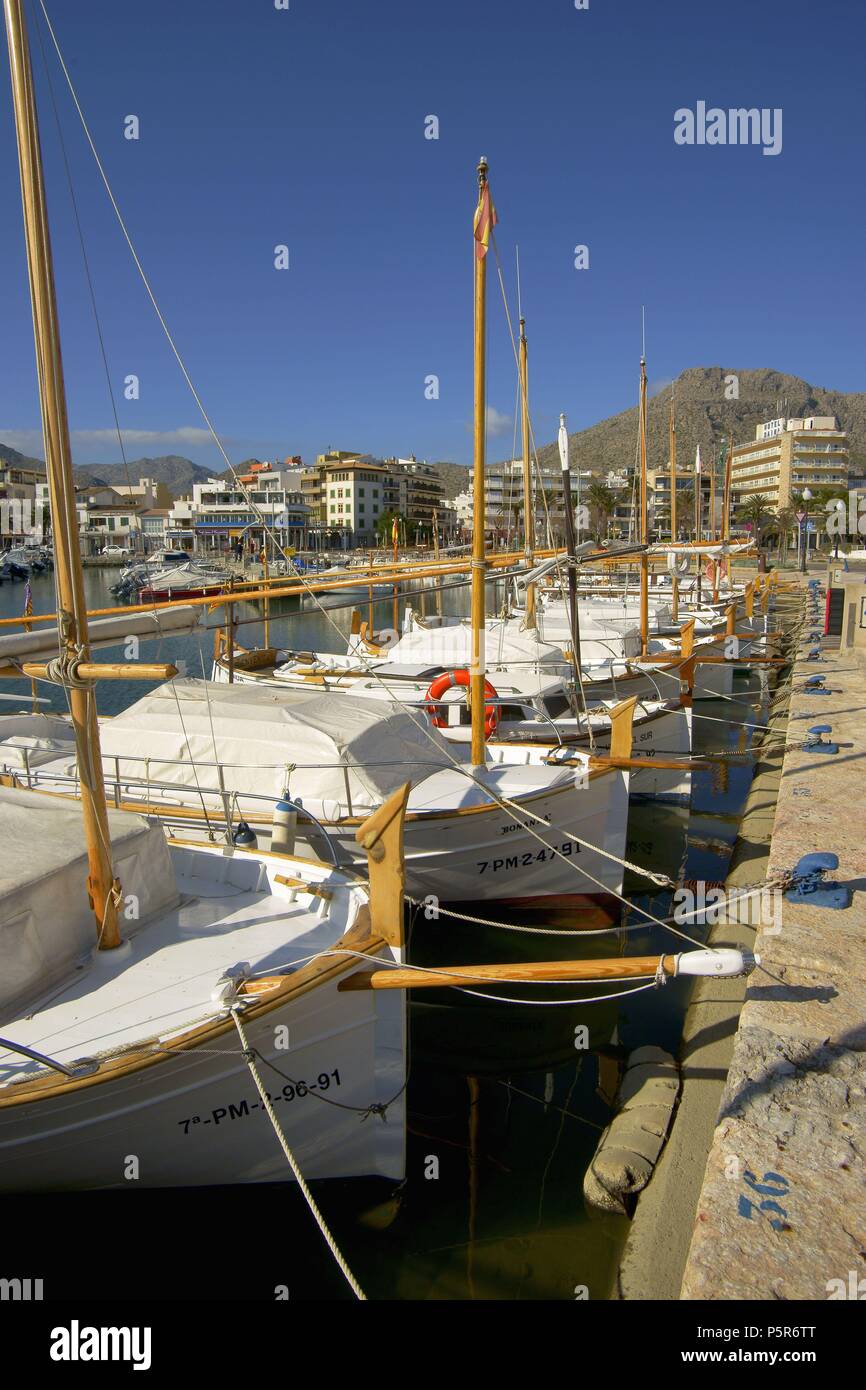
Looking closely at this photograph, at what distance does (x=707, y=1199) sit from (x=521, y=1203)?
267cm

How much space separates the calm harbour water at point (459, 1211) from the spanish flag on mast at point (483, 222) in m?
9.56

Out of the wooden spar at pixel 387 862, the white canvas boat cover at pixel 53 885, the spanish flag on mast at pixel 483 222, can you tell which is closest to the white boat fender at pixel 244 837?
the white canvas boat cover at pixel 53 885

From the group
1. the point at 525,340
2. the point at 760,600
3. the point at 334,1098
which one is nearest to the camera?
the point at 334,1098

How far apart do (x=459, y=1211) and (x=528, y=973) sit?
277 cm

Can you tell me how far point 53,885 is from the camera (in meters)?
6.56

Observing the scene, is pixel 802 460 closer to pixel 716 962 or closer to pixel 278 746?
pixel 278 746

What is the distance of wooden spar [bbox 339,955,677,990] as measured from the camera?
18.1 feet

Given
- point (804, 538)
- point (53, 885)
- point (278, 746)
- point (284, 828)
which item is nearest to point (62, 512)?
point (53, 885)

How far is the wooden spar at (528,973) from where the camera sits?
5.51 m

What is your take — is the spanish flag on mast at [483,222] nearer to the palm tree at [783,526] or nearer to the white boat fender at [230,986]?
the white boat fender at [230,986]

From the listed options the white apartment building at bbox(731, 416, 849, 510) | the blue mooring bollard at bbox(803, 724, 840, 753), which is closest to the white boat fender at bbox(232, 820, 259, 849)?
the blue mooring bollard at bbox(803, 724, 840, 753)

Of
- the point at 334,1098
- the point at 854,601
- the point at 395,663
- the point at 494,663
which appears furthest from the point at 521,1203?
the point at 854,601

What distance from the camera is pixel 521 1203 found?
7059 mm
